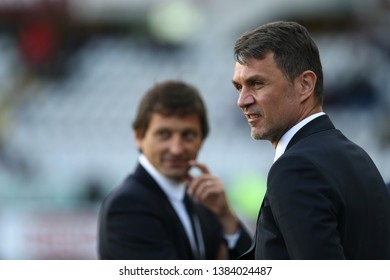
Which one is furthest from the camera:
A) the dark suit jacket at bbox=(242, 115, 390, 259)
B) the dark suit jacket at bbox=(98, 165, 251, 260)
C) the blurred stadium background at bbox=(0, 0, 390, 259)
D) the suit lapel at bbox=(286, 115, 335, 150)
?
the blurred stadium background at bbox=(0, 0, 390, 259)

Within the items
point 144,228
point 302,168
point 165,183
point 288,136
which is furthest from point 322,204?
point 165,183

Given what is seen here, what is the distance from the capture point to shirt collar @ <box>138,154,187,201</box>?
3111 mm

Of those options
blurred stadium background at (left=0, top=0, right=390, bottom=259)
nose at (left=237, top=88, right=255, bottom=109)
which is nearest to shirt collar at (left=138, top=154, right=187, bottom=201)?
nose at (left=237, top=88, right=255, bottom=109)

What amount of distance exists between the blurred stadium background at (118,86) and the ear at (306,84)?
26.5 ft

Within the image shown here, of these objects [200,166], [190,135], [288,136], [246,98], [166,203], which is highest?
[246,98]

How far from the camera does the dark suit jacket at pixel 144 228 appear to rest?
2.94 metres

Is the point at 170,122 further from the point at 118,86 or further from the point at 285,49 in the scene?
the point at 118,86

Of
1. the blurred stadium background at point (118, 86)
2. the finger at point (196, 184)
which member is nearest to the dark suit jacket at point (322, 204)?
the finger at point (196, 184)

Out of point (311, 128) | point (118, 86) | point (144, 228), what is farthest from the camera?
point (118, 86)

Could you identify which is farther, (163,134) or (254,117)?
(163,134)

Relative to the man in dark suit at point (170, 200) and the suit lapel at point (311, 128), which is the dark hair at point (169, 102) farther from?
the suit lapel at point (311, 128)

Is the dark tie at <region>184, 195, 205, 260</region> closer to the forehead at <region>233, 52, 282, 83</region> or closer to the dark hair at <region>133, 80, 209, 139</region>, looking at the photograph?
the dark hair at <region>133, 80, 209, 139</region>

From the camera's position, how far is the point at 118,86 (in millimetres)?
11859

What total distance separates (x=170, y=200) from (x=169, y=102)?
39 cm
